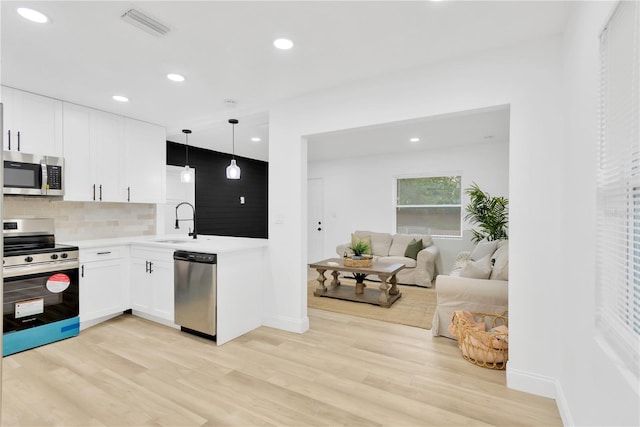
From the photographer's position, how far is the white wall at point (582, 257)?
1.34 m

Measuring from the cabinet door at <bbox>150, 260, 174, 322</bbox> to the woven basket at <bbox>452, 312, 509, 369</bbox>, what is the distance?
283 centimetres

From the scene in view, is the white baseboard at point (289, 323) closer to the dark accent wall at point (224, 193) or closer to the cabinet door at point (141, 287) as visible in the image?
the cabinet door at point (141, 287)

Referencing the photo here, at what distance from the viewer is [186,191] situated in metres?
5.50

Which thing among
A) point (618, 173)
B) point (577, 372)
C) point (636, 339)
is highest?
point (618, 173)

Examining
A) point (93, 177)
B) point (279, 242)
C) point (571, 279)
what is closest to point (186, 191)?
point (93, 177)

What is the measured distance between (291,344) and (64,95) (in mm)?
3374

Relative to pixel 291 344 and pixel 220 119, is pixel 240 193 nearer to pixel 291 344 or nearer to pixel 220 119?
pixel 220 119

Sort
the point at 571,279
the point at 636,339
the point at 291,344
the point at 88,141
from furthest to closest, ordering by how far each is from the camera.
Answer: the point at 88,141 < the point at 291,344 < the point at 571,279 < the point at 636,339

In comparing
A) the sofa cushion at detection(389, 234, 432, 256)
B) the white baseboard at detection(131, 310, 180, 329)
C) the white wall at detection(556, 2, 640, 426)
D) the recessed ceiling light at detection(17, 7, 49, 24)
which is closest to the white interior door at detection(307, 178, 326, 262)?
the sofa cushion at detection(389, 234, 432, 256)

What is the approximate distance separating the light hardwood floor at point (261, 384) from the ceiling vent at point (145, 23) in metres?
2.45

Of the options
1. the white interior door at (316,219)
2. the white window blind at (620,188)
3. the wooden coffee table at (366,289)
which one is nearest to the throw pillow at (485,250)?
the wooden coffee table at (366,289)

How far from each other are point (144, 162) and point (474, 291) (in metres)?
4.15

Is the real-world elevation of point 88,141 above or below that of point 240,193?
above

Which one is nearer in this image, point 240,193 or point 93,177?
point 93,177
